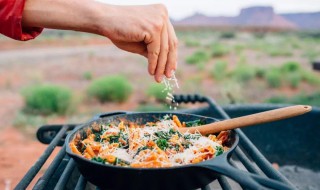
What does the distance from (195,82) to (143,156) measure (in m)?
11.5

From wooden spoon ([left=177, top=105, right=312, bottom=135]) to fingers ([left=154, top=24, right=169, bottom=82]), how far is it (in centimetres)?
42

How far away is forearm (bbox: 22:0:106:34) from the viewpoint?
1.29m

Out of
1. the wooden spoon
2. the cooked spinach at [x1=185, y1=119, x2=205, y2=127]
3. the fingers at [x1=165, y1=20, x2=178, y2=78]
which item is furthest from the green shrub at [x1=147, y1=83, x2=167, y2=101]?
the fingers at [x1=165, y1=20, x2=178, y2=78]

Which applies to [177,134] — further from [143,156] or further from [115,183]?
[115,183]

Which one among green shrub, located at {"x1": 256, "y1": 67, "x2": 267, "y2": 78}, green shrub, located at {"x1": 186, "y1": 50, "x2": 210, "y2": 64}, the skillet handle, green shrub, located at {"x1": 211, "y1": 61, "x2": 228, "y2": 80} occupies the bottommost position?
green shrub, located at {"x1": 186, "y1": 50, "x2": 210, "y2": 64}

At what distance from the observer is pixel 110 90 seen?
10.4 metres

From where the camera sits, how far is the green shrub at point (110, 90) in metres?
Answer: 10.4

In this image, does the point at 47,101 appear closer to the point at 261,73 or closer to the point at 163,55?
the point at 163,55

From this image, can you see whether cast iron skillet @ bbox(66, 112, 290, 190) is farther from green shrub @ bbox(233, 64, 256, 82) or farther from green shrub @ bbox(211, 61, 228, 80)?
green shrub @ bbox(211, 61, 228, 80)

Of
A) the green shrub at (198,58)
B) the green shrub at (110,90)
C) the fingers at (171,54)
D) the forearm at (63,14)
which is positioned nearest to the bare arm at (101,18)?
the forearm at (63,14)

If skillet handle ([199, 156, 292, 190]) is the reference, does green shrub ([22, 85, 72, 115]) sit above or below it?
below

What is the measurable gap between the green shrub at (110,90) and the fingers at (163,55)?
29.1ft

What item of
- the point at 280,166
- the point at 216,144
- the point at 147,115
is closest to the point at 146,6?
the point at 216,144

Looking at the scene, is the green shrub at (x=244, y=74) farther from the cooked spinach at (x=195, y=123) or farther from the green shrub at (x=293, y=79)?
the cooked spinach at (x=195, y=123)
